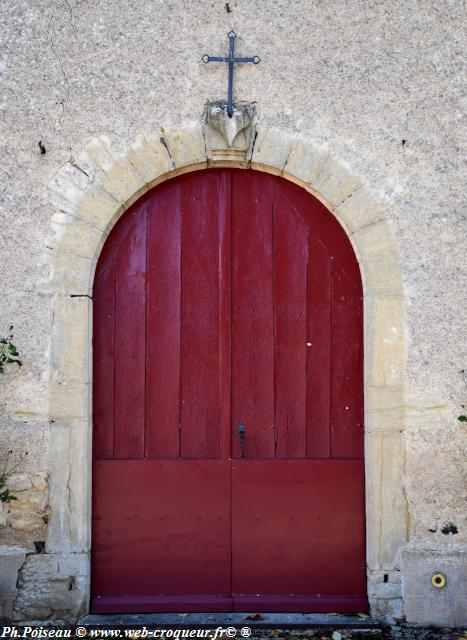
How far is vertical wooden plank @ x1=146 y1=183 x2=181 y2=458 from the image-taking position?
4090 millimetres

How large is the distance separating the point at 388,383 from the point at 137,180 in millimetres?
1672

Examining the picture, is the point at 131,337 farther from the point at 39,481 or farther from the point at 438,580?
the point at 438,580

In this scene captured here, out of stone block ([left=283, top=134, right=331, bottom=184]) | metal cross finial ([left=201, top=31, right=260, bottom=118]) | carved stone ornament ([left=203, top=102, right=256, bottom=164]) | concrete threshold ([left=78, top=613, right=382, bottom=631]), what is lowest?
concrete threshold ([left=78, top=613, right=382, bottom=631])

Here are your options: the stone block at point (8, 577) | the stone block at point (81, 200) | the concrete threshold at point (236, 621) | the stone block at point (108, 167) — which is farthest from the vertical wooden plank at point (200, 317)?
the stone block at point (8, 577)

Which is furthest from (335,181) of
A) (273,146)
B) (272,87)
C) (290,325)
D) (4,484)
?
(4,484)

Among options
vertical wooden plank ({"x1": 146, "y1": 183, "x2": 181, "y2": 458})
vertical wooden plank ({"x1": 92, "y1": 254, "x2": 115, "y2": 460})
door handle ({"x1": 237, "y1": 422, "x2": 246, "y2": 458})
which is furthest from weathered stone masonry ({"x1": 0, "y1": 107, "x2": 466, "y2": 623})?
door handle ({"x1": 237, "y1": 422, "x2": 246, "y2": 458})

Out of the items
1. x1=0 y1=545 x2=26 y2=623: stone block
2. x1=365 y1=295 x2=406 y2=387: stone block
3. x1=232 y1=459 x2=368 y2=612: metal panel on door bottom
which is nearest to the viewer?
x1=0 y1=545 x2=26 y2=623: stone block

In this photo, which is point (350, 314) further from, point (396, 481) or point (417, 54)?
point (417, 54)

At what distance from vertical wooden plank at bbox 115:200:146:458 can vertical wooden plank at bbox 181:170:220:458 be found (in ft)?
0.73

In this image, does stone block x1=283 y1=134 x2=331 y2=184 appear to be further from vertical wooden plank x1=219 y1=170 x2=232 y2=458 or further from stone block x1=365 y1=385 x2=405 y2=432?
Result: stone block x1=365 y1=385 x2=405 y2=432

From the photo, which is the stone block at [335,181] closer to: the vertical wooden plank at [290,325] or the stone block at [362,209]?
the stone block at [362,209]

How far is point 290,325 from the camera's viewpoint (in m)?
4.12

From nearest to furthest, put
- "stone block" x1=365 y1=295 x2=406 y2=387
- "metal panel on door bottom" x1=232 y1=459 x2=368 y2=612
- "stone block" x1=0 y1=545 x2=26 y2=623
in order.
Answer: "stone block" x1=0 y1=545 x2=26 y2=623 < "stone block" x1=365 y1=295 x2=406 y2=387 < "metal panel on door bottom" x1=232 y1=459 x2=368 y2=612

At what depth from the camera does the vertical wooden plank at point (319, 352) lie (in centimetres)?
409
